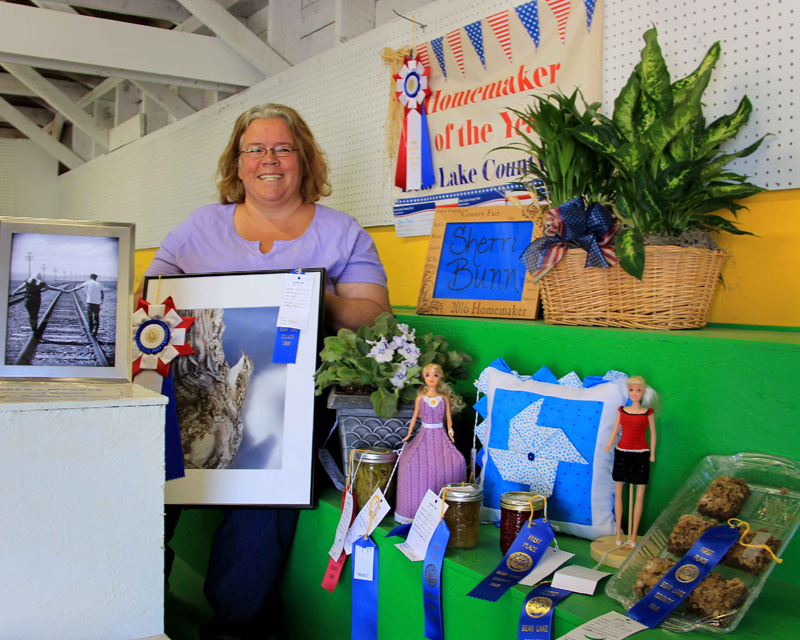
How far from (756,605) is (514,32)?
1.82 meters

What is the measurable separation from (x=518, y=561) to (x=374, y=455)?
0.46 m

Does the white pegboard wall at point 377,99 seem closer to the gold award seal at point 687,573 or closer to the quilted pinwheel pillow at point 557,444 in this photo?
the quilted pinwheel pillow at point 557,444

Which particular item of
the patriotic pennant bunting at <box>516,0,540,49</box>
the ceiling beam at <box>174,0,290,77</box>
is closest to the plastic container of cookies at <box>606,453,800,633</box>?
the patriotic pennant bunting at <box>516,0,540,49</box>

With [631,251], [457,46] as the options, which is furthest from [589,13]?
[631,251]

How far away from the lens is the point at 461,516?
137 centimetres

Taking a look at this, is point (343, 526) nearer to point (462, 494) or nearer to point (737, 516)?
point (462, 494)

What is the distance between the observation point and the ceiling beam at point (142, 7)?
441 centimetres

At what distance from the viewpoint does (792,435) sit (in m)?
1.20

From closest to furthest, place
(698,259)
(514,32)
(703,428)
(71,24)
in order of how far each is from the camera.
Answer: (703,428)
(698,259)
(514,32)
(71,24)

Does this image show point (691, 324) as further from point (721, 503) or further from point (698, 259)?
point (721, 503)

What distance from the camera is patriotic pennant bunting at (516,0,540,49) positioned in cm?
217

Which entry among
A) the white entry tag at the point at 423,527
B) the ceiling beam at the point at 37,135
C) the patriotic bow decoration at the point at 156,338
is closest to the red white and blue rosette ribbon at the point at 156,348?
the patriotic bow decoration at the point at 156,338

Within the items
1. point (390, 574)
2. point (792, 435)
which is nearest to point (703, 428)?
point (792, 435)

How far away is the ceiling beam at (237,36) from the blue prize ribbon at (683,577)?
11.0 ft
